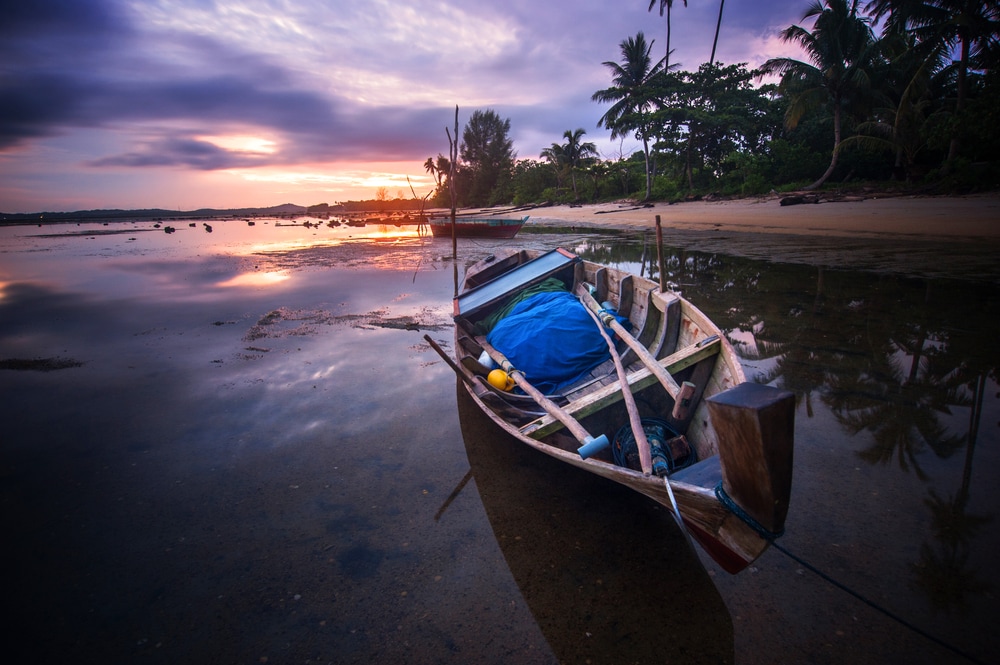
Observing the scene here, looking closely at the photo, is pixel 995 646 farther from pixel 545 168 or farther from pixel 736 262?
pixel 545 168

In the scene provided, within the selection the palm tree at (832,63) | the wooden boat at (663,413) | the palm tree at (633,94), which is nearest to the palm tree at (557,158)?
the palm tree at (633,94)

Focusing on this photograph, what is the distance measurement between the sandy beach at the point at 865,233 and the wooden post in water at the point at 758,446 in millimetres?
9979

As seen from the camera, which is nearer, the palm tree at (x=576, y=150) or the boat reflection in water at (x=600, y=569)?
the boat reflection in water at (x=600, y=569)

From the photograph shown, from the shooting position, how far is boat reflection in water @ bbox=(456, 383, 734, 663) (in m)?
2.09

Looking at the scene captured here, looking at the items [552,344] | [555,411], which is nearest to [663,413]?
[555,411]

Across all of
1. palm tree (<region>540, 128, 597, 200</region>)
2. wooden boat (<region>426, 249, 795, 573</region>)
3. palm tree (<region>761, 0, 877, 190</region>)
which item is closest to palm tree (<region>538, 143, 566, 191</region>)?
palm tree (<region>540, 128, 597, 200</region>)

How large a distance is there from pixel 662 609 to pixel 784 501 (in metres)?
1.03

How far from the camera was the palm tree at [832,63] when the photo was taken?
66.3 feet

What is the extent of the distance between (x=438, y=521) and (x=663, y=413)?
76.9 inches

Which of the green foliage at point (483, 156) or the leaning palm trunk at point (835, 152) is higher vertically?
the green foliage at point (483, 156)

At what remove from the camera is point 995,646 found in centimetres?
194

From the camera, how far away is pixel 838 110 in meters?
20.4

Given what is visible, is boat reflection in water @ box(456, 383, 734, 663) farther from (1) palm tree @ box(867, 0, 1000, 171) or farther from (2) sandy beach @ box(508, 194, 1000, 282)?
(1) palm tree @ box(867, 0, 1000, 171)

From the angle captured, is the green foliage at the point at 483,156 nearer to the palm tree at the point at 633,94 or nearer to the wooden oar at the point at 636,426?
the palm tree at the point at 633,94
